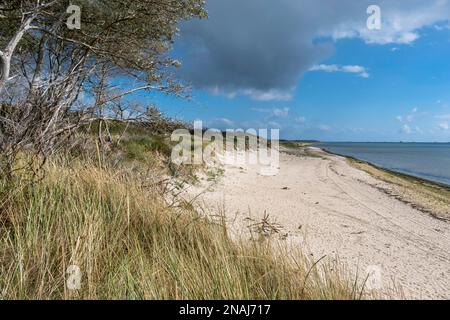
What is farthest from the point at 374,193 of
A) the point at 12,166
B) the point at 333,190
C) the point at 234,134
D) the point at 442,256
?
the point at 234,134

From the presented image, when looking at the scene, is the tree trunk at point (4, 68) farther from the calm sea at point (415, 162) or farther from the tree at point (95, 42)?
the calm sea at point (415, 162)

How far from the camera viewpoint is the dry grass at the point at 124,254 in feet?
7.72

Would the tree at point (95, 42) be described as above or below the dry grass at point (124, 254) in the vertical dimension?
above

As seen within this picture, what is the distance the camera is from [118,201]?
3830 mm

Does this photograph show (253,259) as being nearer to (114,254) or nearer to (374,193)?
(114,254)

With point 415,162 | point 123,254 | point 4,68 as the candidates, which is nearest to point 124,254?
point 123,254

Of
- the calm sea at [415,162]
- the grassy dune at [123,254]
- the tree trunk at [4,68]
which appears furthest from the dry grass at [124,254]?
the calm sea at [415,162]

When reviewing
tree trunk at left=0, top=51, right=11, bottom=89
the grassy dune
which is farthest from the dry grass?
tree trunk at left=0, top=51, right=11, bottom=89

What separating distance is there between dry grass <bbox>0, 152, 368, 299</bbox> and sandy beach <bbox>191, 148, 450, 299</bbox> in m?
0.57

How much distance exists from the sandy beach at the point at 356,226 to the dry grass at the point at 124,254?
1.88 feet

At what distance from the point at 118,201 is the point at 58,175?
82cm

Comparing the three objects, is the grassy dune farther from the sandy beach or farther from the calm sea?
the calm sea

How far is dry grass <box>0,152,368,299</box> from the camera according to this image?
2352 millimetres

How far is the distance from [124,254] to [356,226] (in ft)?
19.6
